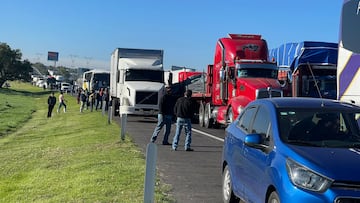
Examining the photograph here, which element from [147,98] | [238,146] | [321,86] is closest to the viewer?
Result: [238,146]

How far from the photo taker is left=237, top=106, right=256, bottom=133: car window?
745cm

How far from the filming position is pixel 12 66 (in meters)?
117

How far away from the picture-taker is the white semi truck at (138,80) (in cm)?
2884

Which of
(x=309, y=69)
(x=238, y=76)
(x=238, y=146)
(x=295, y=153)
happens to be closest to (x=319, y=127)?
(x=295, y=153)

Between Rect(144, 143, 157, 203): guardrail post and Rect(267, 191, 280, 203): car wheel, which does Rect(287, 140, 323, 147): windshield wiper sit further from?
Rect(144, 143, 157, 203): guardrail post

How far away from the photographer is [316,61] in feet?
67.4

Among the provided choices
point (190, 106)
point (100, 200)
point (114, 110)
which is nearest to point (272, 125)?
point (100, 200)

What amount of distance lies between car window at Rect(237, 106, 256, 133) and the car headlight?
6.45 ft

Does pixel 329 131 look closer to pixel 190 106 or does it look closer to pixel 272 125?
pixel 272 125

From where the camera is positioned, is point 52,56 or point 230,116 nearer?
point 230,116

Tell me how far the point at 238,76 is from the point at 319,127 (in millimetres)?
14771

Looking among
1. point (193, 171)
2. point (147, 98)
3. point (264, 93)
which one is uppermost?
point (264, 93)

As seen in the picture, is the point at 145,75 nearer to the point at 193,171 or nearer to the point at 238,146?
the point at 193,171

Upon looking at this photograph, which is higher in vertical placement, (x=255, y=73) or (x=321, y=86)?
(x=255, y=73)
